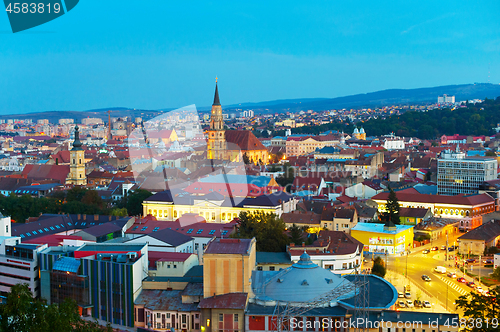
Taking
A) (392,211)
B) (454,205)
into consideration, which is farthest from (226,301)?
(454,205)

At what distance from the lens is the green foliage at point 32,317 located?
12100 mm

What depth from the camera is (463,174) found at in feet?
117

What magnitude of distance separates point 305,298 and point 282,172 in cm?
2683

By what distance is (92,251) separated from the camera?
58.7 ft

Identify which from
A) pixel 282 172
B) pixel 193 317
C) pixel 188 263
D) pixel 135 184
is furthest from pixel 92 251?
pixel 282 172

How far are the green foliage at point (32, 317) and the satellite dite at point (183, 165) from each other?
53.2 ft

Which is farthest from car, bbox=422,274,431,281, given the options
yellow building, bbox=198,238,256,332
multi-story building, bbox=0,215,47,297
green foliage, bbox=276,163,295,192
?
green foliage, bbox=276,163,295,192

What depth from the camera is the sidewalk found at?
17.2m

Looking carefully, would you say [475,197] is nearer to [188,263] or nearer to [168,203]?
[168,203]

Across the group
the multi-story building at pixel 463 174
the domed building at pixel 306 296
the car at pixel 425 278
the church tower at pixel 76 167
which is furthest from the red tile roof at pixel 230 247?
the church tower at pixel 76 167

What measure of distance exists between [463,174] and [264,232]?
61.6ft

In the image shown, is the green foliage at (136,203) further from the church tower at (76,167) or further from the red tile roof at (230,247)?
the red tile roof at (230,247)

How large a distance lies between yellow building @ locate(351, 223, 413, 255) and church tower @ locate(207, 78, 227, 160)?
1202 inches

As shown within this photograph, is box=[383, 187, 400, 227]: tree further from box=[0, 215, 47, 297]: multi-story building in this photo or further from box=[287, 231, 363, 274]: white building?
box=[0, 215, 47, 297]: multi-story building
